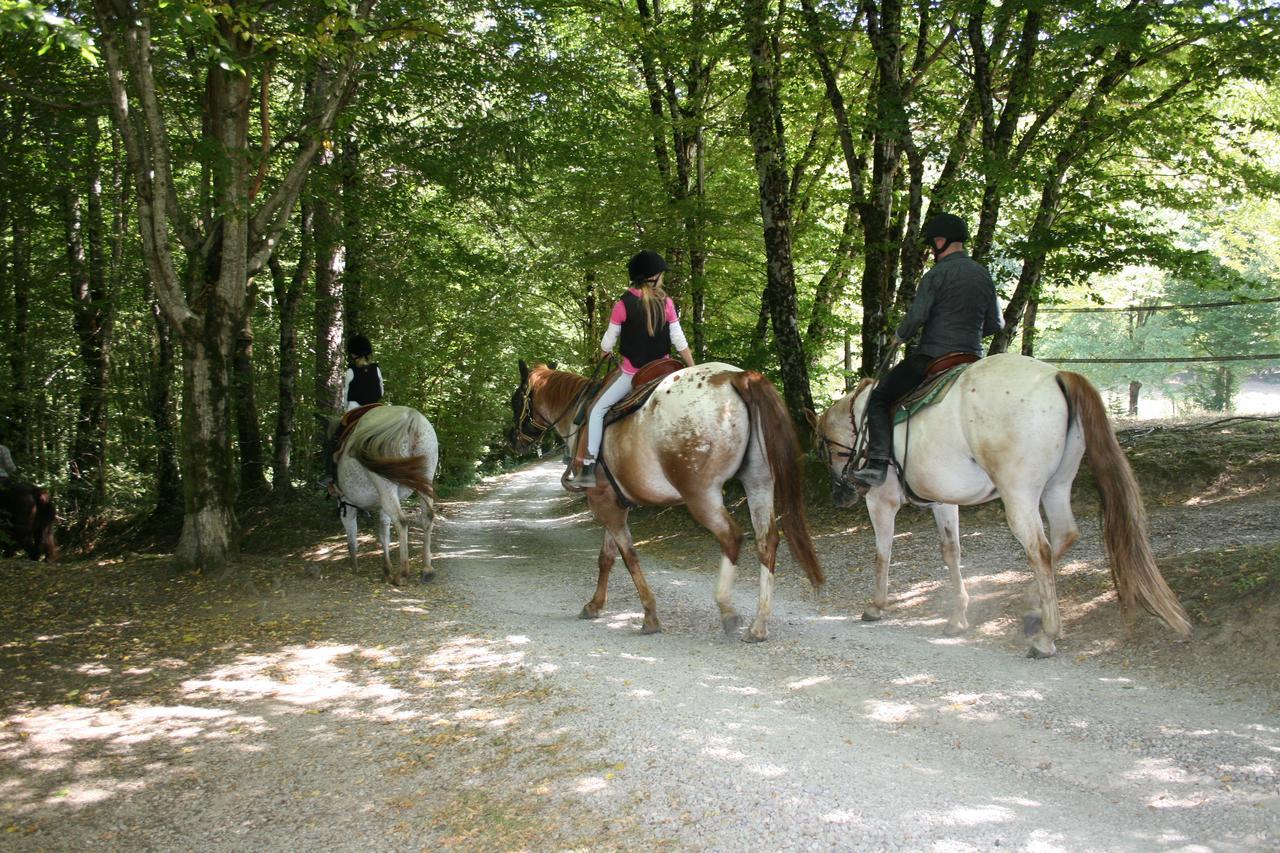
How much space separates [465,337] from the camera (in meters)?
24.8

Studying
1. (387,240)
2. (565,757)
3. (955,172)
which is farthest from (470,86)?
(565,757)

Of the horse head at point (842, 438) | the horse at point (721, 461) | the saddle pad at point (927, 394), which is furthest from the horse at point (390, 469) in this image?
the saddle pad at point (927, 394)

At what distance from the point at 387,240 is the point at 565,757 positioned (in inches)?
543

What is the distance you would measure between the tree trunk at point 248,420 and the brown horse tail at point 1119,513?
43.3 ft

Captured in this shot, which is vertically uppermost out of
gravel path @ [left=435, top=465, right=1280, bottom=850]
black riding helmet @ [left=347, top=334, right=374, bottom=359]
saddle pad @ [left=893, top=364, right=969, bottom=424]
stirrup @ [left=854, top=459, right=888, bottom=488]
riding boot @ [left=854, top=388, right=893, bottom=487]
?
black riding helmet @ [left=347, top=334, right=374, bottom=359]

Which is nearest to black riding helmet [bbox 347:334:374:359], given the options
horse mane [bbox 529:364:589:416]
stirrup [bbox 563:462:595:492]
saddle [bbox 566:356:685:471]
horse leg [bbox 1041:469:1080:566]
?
horse mane [bbox 529:364:589:416]

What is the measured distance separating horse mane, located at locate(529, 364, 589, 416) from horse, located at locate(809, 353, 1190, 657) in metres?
3.23

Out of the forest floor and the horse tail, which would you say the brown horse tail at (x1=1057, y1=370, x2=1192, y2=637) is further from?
the horse tail

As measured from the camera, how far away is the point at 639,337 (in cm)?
779

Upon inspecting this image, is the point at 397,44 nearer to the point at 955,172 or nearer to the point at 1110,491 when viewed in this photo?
the point at 955,172

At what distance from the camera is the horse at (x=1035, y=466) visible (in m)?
6.04

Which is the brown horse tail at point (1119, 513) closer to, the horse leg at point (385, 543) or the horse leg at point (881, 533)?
the horse leg at point (881, 533)

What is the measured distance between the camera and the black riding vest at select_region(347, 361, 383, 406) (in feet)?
37.5

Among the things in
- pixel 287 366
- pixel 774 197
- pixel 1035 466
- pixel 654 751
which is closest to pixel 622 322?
pixel 1035 466
